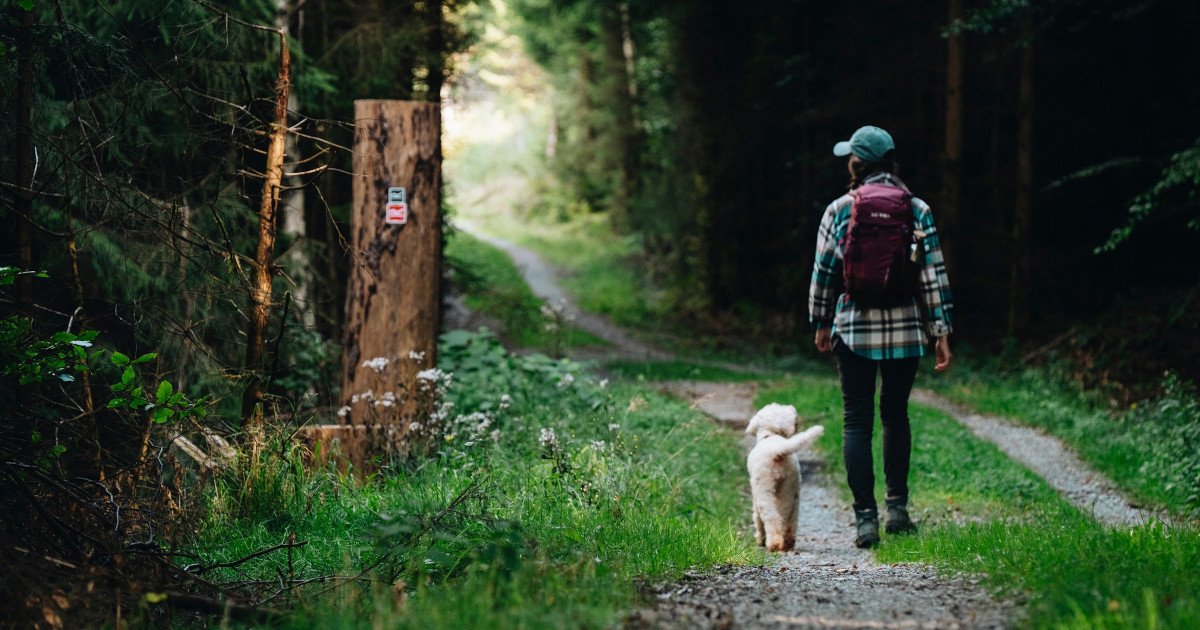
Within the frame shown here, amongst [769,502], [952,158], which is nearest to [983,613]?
[769,502]

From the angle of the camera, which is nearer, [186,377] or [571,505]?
[571,505]

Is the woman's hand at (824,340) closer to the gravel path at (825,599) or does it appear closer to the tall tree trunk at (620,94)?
the gravel path at (825,599)

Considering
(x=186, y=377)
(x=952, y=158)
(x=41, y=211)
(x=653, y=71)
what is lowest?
(x=186, y=377)

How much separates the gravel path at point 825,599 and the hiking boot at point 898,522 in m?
0.27

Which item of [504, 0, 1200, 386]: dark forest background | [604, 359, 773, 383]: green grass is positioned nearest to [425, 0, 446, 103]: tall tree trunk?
[604, 359, 773, 383]: green grass

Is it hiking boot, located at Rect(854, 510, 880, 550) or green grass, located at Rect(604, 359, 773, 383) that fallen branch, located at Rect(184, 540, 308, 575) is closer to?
hiking boot, located at Rect(854, 510, 880, 550)

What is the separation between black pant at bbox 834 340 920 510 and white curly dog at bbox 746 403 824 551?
267mm

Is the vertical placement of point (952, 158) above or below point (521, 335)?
above

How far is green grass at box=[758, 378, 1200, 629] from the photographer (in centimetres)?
335

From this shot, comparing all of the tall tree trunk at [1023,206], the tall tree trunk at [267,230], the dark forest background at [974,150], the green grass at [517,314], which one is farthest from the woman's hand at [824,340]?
the tall tree trunk at [1023,206]

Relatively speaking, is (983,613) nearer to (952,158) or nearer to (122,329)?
(122,329)

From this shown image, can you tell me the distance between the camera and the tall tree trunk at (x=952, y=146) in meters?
15.5

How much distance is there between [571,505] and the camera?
5.57 m

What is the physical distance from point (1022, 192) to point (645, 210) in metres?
12.4
